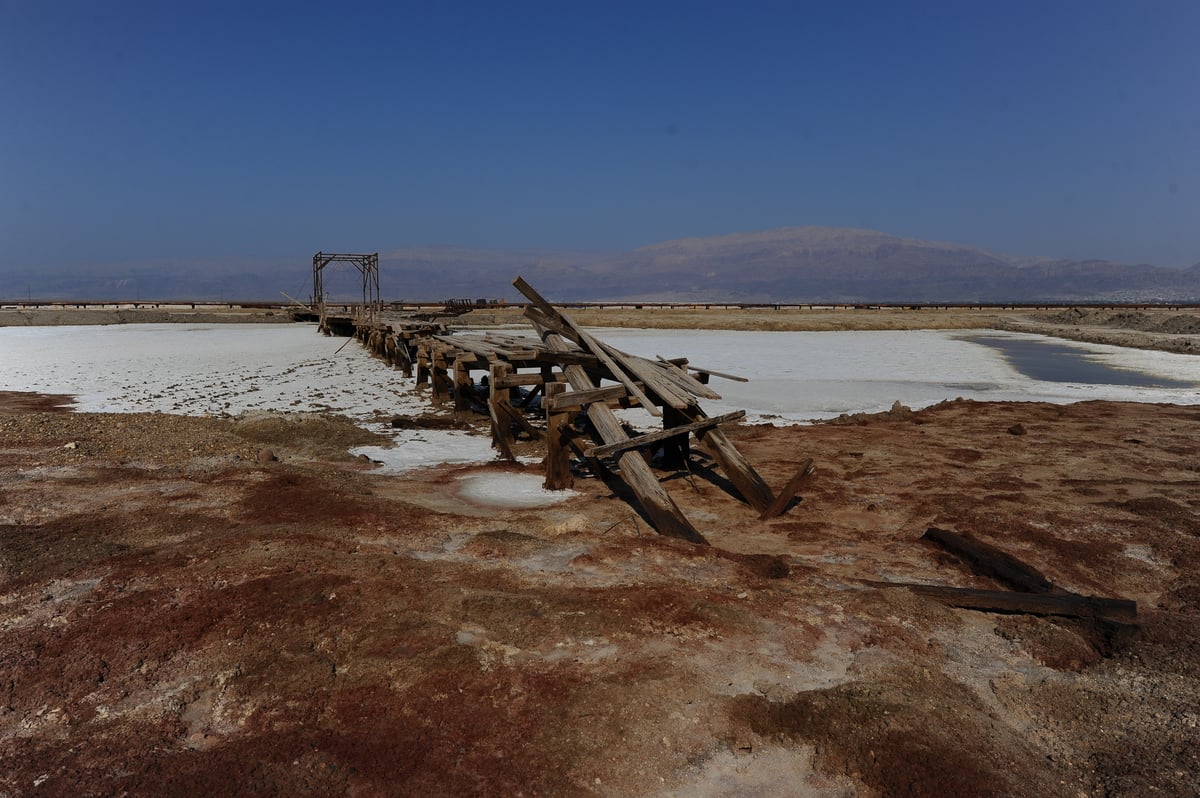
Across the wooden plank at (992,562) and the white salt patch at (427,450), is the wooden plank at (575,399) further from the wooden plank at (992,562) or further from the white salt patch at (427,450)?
the wooden plank at (992,562)

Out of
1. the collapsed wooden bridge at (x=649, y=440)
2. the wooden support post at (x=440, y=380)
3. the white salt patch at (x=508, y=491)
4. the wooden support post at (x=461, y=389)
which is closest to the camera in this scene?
the collapsed wooden bridge at (x=649, y=440)

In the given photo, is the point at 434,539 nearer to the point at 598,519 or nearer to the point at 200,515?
the point at 598,519

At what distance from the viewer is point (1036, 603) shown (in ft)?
15.0

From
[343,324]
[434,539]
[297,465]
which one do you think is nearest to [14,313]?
[343,324]

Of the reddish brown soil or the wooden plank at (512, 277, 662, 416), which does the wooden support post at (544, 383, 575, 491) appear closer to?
the reddish brown soil

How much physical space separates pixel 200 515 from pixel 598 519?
3430 millimetres

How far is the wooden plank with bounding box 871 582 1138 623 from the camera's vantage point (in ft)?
14.4

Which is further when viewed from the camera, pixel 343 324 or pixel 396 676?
pixel 343 324

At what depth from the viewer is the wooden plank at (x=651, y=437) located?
6797mm

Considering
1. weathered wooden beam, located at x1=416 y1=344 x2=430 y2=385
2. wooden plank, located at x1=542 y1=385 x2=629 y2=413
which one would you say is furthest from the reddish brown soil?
weathered wooden beam, located at x1=416 y1=344 x2=430 y2=385

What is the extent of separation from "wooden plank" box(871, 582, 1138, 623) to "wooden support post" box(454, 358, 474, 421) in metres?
9.09

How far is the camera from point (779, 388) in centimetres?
1714

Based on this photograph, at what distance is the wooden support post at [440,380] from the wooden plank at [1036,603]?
1108cm

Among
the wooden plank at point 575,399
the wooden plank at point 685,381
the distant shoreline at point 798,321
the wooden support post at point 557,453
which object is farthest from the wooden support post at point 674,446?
the distant shoreline at point 798,321
